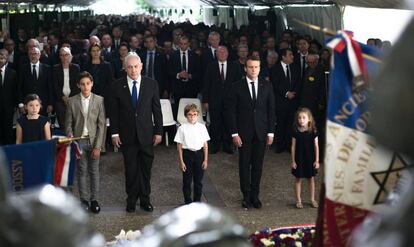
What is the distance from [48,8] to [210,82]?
34899 millimetres

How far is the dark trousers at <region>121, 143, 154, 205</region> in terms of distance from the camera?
30.1 feet

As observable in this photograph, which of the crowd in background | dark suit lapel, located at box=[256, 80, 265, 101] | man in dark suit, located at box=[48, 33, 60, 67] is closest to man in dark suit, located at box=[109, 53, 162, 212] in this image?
dark suit lapel, located at box=[256, 80, 265, 101]

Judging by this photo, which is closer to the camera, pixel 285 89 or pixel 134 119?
pixel 134 119

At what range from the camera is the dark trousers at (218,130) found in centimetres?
1321

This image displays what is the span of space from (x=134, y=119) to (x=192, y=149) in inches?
32.2

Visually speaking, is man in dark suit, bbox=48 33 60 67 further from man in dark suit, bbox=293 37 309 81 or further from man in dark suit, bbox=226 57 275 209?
man in dark suit, bbox=226 57 275 209

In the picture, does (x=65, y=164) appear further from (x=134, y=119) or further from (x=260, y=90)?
(x=260, y=90)

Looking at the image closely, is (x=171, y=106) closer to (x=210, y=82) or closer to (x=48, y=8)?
(x=210, y=82)

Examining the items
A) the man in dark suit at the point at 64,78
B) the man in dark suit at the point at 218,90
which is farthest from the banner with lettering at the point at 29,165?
the man in dark suit at the point at 218,90

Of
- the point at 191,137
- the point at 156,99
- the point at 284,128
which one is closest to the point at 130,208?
the point at 191,137

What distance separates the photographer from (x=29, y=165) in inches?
161

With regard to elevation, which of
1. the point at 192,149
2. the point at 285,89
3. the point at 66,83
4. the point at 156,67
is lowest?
the point at 285,89

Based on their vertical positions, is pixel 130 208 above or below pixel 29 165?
below

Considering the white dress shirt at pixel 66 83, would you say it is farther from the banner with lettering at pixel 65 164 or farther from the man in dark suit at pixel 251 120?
the banner with lettering at pixel 65 164
